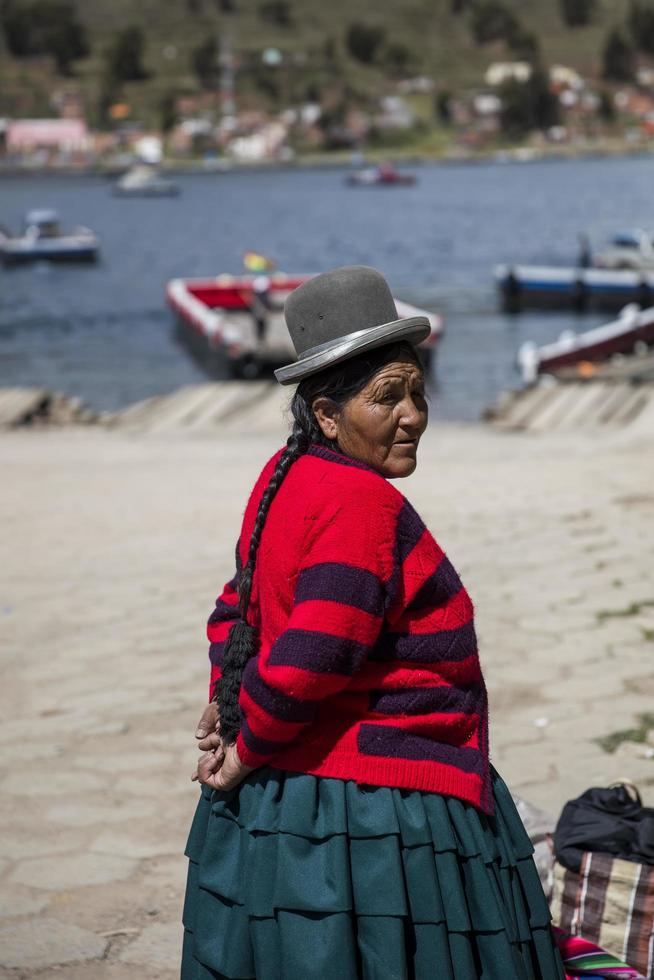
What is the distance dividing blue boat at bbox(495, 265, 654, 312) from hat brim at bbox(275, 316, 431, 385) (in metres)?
29.7

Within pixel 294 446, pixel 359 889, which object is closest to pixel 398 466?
pixel 294 446

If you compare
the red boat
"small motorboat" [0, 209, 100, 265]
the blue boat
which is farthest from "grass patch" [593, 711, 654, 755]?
"small motorboat" [0, 209, 100, 265]

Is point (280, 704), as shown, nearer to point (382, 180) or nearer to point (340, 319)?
point (340, 319)

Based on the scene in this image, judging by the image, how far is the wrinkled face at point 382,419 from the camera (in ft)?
7.93

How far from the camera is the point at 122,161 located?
195 meters

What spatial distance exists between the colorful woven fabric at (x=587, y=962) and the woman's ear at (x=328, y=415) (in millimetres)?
1216

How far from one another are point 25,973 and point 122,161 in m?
199

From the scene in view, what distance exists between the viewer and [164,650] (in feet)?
20.0

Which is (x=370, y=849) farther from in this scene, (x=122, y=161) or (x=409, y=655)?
(x=122, y=161)

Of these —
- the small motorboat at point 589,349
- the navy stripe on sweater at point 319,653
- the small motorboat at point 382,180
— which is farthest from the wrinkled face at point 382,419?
the small motorboat at point 382,180

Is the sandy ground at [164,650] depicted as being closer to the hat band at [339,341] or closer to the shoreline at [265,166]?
the hat band at [339,341]

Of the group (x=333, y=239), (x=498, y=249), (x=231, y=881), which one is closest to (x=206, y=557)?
(x=231, y=881)

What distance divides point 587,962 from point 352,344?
1.47 meters

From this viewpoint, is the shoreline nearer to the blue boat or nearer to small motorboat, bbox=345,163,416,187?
small motorboat, bbox=345,163,416,187
